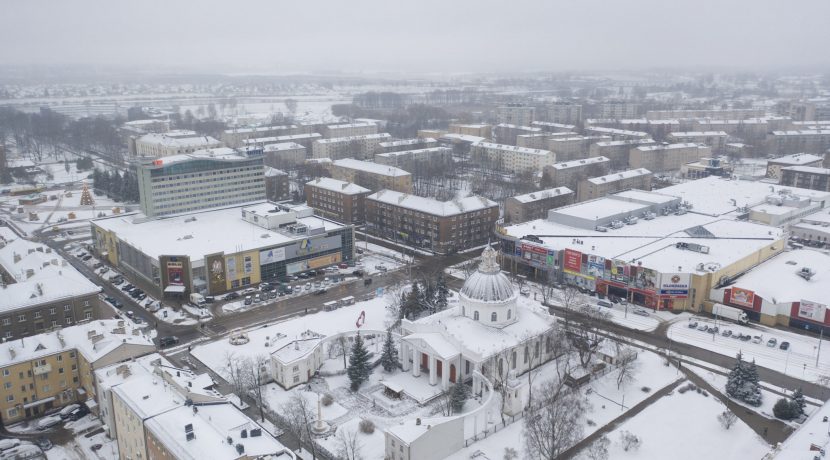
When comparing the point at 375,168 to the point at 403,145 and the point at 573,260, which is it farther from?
the point at 573,260

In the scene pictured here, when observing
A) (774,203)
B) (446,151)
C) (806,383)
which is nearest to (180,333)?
(806,383)

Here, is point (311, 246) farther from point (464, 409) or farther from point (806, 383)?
point (806, 383)

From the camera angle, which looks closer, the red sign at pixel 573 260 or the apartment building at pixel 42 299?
the apartment building at pixel 42 299

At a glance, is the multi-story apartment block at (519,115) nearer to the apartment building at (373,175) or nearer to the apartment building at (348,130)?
the apartment building at (348,130)

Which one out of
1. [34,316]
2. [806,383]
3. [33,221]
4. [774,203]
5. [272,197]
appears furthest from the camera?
[272,197]

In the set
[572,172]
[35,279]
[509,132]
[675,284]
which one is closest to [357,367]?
[35,279]

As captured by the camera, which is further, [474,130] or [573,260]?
[474,130]

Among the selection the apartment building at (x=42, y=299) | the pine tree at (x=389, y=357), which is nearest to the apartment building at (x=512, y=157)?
the pine tree at (x=389, y=357)
